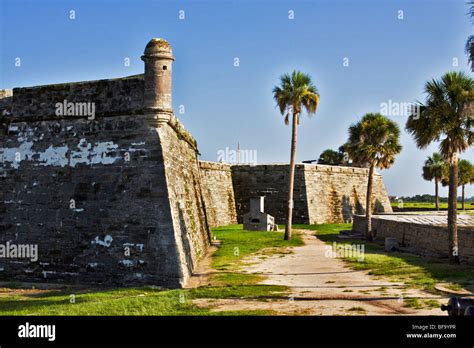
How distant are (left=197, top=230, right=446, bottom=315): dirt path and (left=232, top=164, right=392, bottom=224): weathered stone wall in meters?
15.8

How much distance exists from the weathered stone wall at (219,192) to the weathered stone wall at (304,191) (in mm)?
749

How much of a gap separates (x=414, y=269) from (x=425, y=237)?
4.48 metres

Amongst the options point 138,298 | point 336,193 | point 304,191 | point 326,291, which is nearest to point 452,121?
point 326,291

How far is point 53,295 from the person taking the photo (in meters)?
11.4

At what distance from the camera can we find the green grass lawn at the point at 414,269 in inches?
484

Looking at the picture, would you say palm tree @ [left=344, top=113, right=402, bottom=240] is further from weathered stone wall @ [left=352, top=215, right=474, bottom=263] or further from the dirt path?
the dirt path

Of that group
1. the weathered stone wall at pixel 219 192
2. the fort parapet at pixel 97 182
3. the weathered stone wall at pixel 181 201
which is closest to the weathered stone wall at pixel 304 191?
the weathered stone wall at pixel 219 192

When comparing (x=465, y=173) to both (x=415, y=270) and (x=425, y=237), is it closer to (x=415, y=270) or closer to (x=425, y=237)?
(x=425, y=237)

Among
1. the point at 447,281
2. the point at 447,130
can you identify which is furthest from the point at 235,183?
the point at 447,281

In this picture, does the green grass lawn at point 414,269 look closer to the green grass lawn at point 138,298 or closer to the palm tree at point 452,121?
the palm tree at point 452,121

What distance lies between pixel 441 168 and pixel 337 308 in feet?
159

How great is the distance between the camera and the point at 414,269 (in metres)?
14.4
